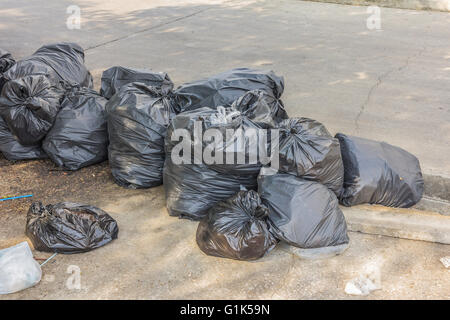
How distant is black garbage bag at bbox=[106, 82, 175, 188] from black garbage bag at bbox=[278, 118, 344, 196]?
37.8 inches

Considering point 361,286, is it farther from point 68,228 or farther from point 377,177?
point 68,228

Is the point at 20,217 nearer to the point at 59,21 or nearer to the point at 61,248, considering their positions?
the point at 61,248

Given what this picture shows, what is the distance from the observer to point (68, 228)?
297cm

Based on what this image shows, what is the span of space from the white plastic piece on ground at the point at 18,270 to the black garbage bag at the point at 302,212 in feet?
4.54

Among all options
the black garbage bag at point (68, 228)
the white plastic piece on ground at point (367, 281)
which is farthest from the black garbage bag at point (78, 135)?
the white plastic piece on ground at point (367, 281)

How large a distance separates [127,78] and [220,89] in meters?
0.92

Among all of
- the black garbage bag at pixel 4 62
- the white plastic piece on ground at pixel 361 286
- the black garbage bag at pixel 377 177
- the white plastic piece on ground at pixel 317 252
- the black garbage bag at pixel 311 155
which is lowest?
the white plastic piece on ground at pixel 361 286

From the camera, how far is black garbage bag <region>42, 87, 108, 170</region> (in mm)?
3914

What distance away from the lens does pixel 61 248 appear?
2.95 meters

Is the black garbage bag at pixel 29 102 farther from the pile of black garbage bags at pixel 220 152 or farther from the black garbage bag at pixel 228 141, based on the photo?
the black garbage bag at pixel 228 141

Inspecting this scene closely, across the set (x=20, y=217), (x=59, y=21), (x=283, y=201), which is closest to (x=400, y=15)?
(x=59, y=21)

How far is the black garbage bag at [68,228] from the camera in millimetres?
2959

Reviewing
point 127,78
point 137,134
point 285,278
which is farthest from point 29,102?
point 285,278

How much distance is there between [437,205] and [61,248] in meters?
2.60
